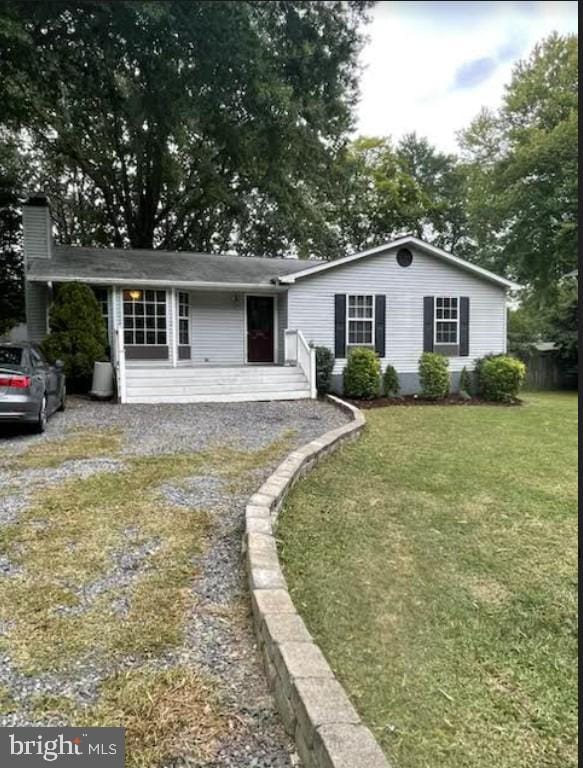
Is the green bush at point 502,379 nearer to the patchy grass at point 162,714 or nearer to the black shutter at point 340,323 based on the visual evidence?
the black shutter at point 340,323

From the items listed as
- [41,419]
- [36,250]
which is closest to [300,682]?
[41,419]

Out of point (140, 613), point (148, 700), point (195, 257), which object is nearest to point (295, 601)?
point (140, 613)

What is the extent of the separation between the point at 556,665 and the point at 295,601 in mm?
1381

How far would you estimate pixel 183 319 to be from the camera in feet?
44.4

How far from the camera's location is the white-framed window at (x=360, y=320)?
13.1m

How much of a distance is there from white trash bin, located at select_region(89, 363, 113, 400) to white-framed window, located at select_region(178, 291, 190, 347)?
2821 millimetres

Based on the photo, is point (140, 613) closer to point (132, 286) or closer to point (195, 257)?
point (132, 286)

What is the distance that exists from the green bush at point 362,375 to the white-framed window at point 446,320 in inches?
98.2

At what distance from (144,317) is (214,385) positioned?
10.2 feet

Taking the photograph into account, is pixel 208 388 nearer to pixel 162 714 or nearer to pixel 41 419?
pixel 41 419

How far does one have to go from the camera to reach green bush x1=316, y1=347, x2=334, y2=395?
1227cm

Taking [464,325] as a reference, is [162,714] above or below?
below

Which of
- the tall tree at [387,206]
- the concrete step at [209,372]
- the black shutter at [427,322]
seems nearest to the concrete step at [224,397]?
the concrete step at [209,372]

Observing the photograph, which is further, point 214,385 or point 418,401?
point 418,401
